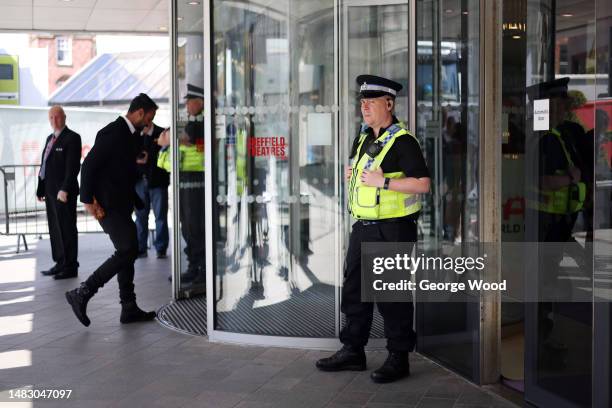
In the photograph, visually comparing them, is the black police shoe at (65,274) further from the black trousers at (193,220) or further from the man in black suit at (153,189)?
the black trousers at (193,220)

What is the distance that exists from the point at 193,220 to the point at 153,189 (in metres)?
2.42

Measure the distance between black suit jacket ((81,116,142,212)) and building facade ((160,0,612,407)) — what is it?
3.48ft

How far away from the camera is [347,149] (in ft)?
19.0

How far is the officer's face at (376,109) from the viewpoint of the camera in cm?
496

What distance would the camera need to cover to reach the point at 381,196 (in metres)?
4.86

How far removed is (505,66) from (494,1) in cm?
37

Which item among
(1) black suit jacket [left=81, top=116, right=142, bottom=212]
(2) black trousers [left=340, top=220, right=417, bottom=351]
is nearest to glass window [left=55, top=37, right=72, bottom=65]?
(1) black suit jacket [left=81, top=116, right=142, bottom=212]

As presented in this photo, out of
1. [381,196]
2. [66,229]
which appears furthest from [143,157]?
[381,196]

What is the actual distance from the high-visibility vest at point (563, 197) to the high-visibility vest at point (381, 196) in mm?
848

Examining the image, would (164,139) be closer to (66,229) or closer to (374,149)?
(66,229)

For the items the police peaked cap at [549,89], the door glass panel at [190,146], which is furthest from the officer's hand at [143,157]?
the police peaked cap at [549,89]

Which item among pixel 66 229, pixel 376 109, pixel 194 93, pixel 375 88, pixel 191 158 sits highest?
pixel 194 93

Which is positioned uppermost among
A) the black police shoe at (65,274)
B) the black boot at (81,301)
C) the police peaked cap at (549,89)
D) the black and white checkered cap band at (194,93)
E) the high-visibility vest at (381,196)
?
the black and white checkered cap band at (194,93)

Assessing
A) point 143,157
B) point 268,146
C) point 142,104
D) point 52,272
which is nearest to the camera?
point 268,146
